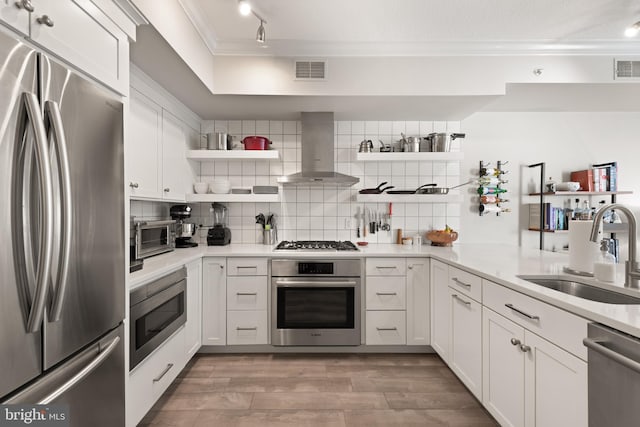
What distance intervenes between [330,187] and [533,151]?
239 cm

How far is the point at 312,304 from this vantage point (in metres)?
2.60

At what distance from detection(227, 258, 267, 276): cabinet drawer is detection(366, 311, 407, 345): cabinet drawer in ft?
3.34

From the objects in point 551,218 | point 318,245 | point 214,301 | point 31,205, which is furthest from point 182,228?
point 551,218

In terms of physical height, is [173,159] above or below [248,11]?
below

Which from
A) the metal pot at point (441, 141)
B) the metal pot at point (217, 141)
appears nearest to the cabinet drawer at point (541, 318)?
the metal pot at point (441, 141)

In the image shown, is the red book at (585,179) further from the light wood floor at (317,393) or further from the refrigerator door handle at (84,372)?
the refrigerator door handle at (84,372)

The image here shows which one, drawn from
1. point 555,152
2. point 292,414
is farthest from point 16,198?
point 555,152

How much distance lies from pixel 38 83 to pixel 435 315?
275 cm

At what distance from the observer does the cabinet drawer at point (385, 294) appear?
8.63 ft

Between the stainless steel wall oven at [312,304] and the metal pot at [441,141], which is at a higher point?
the metal pot at [441,141]

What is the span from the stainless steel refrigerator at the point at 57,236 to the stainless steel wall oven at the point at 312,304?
1.44 m

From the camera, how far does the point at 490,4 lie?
79.7 inches

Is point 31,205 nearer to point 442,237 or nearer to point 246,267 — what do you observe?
point 246,267

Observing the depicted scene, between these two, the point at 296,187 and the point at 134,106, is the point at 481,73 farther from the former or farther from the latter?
the point at 134,106
